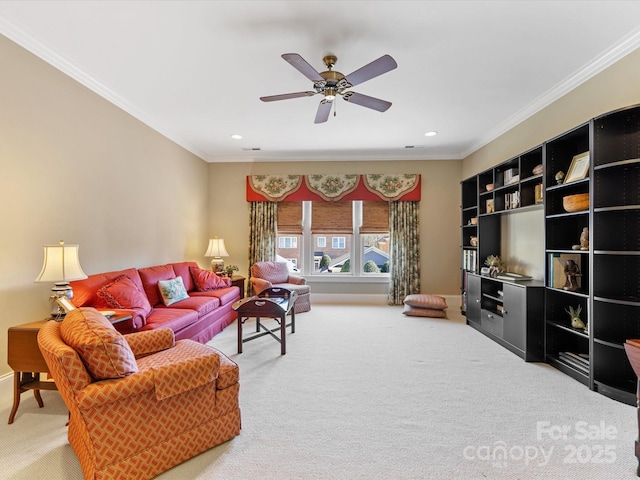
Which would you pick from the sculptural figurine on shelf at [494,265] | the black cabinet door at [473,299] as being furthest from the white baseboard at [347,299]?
the sculptural figurine on shelf at [494,265]

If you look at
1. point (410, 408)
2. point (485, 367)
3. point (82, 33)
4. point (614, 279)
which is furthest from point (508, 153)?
point (82, 33)

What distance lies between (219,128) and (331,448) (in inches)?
174

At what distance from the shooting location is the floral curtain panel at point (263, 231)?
629cm

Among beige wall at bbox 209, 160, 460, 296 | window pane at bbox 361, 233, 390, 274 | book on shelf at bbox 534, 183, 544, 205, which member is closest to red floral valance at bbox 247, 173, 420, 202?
beige wall at bbox 209, 160, 460, 296

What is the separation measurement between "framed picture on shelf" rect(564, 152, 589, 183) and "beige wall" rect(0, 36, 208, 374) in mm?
4828

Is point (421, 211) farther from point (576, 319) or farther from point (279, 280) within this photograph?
point (576, 319)

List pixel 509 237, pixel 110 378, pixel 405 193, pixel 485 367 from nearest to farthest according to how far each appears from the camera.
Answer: pixel 110 378
pixel 485 367
pixel 509 237
pixel 405 193

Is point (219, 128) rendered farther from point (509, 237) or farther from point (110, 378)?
point (509, 237)

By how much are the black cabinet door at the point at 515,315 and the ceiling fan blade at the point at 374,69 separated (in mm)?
2655

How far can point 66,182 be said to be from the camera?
3016 millimetres

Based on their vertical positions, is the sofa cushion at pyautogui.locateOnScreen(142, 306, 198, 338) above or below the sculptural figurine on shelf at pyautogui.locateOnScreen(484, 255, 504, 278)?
below

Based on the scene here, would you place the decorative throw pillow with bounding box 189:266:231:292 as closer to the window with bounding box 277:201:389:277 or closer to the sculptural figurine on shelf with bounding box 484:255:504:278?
the window with bounding box 277:201:389:277

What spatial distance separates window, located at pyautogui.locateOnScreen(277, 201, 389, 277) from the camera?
6395 millimetres

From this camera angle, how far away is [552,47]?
271 centimetres
